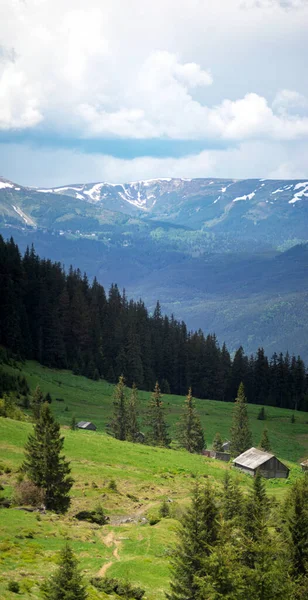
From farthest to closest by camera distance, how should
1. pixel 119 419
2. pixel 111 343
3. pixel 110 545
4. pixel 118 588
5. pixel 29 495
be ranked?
pixel 111 343, pixel 119 419, pixel 29 495, pixel 110 545, pixel 118 588

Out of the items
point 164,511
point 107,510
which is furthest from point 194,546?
point 107,510

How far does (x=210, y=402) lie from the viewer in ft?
452

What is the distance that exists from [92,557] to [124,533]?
6282 millimetres

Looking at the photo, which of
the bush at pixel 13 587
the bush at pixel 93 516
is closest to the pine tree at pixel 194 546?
the bush at pixel 13 587

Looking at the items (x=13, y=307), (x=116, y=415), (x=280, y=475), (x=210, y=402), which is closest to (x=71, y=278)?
(x=13, y=307)

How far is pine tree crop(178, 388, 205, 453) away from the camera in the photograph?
275ft

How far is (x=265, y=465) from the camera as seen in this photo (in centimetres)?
7294

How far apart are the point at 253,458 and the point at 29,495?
38886 mm

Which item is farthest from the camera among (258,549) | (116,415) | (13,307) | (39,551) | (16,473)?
(13,307)

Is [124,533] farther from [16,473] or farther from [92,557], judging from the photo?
[16,473]

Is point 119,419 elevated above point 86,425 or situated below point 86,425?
above

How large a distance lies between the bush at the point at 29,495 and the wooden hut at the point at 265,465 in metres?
35.7

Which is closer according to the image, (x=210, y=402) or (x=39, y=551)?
(x=39, y=551)

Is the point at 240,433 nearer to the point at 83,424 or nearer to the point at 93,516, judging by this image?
the point at 83,424
